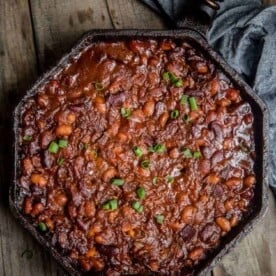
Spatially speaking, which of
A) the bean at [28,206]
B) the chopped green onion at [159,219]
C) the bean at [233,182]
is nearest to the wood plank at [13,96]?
the bean at [28,206]

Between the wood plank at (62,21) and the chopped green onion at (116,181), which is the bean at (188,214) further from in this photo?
the wood plank at (62,21)

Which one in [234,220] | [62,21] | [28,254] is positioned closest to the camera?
[234,220]

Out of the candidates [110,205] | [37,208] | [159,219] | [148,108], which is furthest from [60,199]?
[148,108]

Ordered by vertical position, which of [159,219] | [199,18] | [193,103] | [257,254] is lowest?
[257,254]

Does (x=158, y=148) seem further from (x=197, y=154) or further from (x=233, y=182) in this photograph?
(x=233, y=182)

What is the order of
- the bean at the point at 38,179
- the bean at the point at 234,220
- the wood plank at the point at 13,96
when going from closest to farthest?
1. the bean at the point at 38,179
2. the bean at the point at 234,220
3. the wood plank at the point at 13,96

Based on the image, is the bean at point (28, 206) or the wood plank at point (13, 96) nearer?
the bean at point (28, 206)
